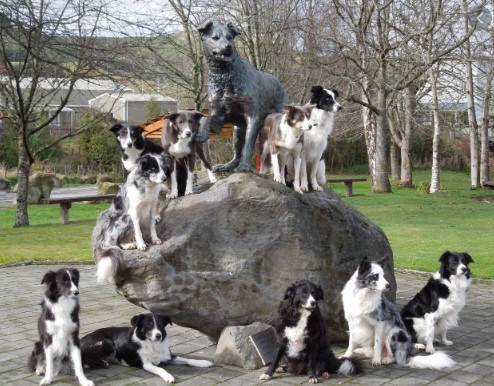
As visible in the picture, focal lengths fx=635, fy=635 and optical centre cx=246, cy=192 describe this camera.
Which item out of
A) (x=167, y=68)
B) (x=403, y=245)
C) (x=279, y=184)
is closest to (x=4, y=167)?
(x=167, y=68)

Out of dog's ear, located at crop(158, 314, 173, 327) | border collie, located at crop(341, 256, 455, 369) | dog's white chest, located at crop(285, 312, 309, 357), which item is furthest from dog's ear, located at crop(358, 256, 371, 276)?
dog's ear, located at crop(158, 314, 173, 327)

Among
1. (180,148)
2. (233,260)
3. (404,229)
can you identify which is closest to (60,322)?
(233,260)

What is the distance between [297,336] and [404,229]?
43.2 ft

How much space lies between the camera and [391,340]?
23.5 ft

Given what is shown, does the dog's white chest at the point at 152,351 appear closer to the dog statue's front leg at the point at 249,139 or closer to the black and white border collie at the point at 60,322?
the black and white border collie at the point at 60,322

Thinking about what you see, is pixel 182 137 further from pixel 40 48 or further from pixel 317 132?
pixel 40 48

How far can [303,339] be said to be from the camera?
6676mm

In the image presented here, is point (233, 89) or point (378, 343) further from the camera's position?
point (233, 89)

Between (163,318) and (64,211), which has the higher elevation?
(64,211)

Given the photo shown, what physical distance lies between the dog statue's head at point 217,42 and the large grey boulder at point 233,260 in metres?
1.49

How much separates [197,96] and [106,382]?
18.8 metres

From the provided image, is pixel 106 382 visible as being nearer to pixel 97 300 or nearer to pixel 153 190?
pixel 153 190

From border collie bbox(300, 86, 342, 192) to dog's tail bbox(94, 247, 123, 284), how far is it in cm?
245

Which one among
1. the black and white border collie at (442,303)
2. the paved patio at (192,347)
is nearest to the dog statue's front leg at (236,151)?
the paved patio at (192,347)
